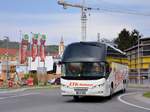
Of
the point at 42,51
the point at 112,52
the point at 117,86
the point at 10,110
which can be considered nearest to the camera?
the point at 10,110

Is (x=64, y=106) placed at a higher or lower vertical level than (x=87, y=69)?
lower

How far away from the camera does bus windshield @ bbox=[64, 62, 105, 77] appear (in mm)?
23516

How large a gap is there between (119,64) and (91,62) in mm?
7299

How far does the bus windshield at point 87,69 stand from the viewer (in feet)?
77.2

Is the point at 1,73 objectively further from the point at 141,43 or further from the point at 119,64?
the point at 119,64

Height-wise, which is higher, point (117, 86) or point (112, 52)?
point (112, 52)

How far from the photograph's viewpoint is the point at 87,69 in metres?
23.5

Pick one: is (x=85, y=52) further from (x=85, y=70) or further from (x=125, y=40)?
(x=125, y=40)

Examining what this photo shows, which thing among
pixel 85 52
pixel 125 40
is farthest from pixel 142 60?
pixel 85 52

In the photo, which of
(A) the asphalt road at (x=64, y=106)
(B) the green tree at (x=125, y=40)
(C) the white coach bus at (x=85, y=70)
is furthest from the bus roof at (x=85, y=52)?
(B) the green tree at (x=125, y=40)

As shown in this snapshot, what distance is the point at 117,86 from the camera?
97.5 feet

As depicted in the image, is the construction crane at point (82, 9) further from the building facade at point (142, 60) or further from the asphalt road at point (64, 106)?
the asphalt road at point (64, 106)

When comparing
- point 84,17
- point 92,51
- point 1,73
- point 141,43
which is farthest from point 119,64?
point 84,17

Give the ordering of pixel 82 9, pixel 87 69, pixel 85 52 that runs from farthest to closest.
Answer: pixel 82 9 < pixel 85 52 < pixel 87 69
